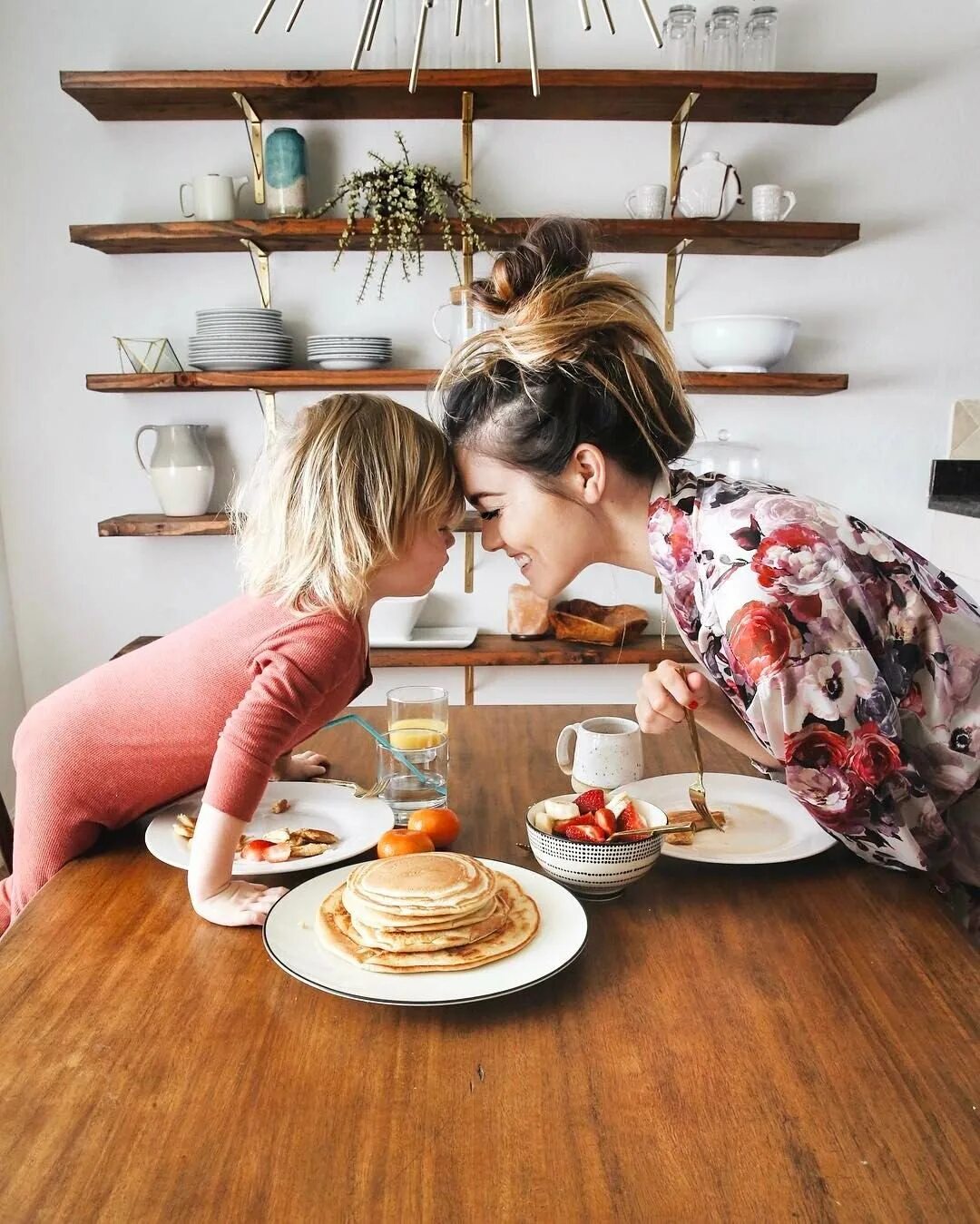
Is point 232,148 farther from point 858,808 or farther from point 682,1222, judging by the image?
point 682,1222

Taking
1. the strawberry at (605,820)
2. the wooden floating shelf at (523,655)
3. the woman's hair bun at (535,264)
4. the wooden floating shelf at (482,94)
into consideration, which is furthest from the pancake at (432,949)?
the wooden floating shelf at (482,94)

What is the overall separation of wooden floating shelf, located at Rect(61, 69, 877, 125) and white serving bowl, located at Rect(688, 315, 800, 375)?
2.01ft

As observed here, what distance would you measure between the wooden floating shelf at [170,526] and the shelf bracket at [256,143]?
0.97m

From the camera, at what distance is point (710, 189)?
2.88m

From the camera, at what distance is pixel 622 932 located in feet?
3.26

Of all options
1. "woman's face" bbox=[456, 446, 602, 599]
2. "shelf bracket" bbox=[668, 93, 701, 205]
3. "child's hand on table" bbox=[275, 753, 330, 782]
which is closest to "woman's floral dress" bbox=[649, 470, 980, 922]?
"woman's face" bbox=[456, 446, 602, 599]

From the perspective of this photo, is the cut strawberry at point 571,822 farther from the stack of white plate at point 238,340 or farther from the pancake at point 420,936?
the stack of white plate at point 238,340

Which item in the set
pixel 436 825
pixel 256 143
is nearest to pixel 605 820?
pixel 436 825

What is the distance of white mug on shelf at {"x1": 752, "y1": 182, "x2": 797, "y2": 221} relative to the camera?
2908mm

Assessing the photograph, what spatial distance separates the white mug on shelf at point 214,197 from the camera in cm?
290

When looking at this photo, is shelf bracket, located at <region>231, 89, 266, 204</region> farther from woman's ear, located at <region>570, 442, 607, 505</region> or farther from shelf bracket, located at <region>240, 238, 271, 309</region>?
woman's ear, located at <region>570, 442, 607, 505</region>

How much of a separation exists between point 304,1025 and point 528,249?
0.96 metres

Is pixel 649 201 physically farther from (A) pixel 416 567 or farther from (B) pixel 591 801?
(B) pixel 591 801

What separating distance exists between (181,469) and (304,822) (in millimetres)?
2026
